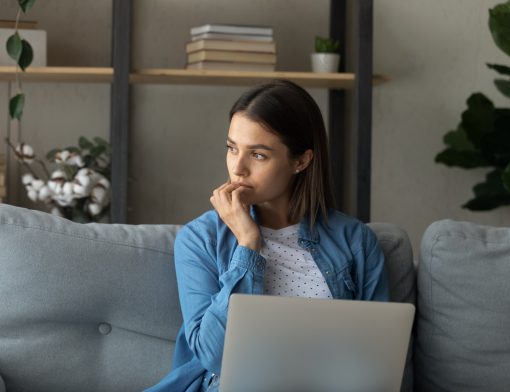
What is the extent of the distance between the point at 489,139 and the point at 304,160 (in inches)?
64.1

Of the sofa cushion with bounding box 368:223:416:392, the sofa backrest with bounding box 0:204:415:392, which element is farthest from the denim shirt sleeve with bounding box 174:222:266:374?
the sofa cushion with bounding box 368:223:416:392

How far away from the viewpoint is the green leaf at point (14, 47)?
9.15 feet

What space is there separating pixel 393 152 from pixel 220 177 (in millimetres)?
724

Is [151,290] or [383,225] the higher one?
[383,225]

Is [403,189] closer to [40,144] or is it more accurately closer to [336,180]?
[336,180]

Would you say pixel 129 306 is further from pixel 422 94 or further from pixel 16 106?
pixel 422 94

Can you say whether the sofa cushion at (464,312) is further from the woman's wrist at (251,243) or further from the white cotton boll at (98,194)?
the white cotton boll at (98,194)

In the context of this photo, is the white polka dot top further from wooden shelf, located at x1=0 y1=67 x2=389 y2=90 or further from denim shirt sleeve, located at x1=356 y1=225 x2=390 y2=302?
wooden shelf, located at x1=0 y1=67 x2=389 y2=90

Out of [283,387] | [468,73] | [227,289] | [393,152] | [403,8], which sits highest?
[403,8]

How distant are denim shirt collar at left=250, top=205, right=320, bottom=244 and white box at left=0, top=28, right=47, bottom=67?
1.47 metres

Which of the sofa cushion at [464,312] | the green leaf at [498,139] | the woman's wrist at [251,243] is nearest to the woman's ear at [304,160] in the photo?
the woman's wrist at [251,243]

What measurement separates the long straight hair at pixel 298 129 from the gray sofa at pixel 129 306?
22 centimetres

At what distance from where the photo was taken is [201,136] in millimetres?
3471

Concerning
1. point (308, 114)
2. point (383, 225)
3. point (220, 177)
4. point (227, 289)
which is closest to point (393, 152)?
point (220, 177)
